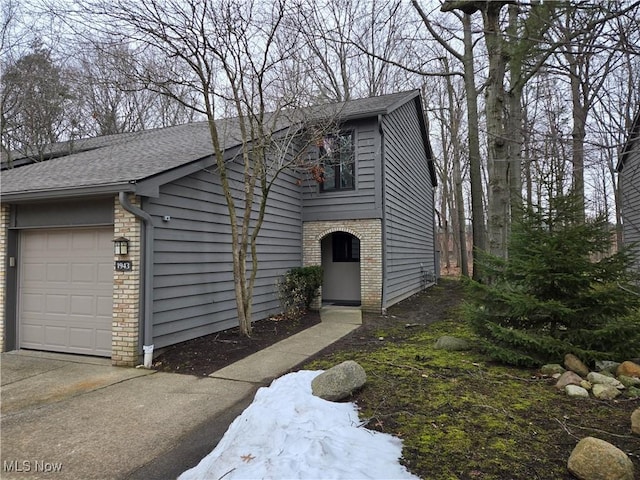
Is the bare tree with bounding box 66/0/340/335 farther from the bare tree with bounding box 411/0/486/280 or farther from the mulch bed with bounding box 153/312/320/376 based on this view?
the bare tree with bounding box 411/0/486/280

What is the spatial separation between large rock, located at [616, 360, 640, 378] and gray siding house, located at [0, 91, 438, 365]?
19.1ft

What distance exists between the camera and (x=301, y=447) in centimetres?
261

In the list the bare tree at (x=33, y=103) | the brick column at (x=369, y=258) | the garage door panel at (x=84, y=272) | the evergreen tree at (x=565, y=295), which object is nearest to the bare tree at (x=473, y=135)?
the brick column at (x=369, y=258)

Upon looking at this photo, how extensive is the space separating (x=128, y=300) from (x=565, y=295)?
19.2 ft

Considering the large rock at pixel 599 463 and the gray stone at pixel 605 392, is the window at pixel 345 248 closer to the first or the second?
the gray stone at pixel 605 392

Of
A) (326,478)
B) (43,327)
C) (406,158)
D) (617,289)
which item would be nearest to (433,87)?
(406,158)

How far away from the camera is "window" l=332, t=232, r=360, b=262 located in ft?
36.9

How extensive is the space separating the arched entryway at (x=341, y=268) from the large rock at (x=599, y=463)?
8603 mm

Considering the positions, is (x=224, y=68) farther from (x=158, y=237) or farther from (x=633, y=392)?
(x=633, y=392)

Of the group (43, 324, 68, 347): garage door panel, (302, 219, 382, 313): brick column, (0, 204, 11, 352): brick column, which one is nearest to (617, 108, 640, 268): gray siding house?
(302, 219, 382, 313): brick column

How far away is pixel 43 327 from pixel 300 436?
5.74 m

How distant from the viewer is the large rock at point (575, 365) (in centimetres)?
426

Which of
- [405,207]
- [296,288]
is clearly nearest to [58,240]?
[296,288]

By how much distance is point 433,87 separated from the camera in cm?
2116
